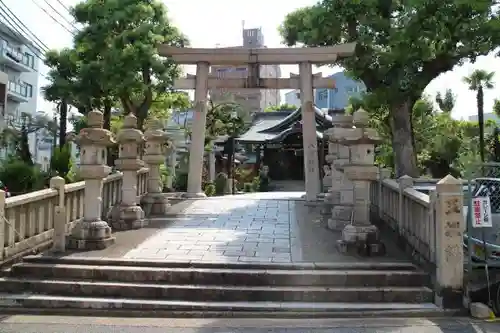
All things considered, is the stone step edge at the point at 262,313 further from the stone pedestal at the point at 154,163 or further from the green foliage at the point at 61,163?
the green foliage at the point at 61,163

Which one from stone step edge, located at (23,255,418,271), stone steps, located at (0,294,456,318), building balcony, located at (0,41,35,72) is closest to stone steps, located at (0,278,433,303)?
stone steps, located at (0,294,456,318)

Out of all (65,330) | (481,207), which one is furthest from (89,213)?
(481,207)

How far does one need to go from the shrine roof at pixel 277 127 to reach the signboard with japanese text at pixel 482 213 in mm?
19073

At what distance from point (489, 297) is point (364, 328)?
1931mm

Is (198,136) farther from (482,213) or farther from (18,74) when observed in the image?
(18,74)

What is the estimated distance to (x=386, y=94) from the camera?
43.6 feet

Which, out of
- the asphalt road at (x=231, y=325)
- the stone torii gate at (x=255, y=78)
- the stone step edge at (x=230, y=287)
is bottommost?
the asphalt road at (x=231, y=325)

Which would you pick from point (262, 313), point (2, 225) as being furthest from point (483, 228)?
point (2, 225)

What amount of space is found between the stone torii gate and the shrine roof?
9.86 meters

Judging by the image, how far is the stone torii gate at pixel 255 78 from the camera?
1473 centimetres

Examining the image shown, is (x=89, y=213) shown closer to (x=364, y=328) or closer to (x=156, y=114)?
(x=364, y=328)

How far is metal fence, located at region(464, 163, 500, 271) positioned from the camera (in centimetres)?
605

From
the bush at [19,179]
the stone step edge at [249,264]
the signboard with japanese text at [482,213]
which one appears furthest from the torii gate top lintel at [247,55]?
the signboard with japanese text at [482,213]

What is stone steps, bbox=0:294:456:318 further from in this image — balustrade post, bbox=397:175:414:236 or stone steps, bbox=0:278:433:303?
balustrade post, bbox=397:175:414:236
